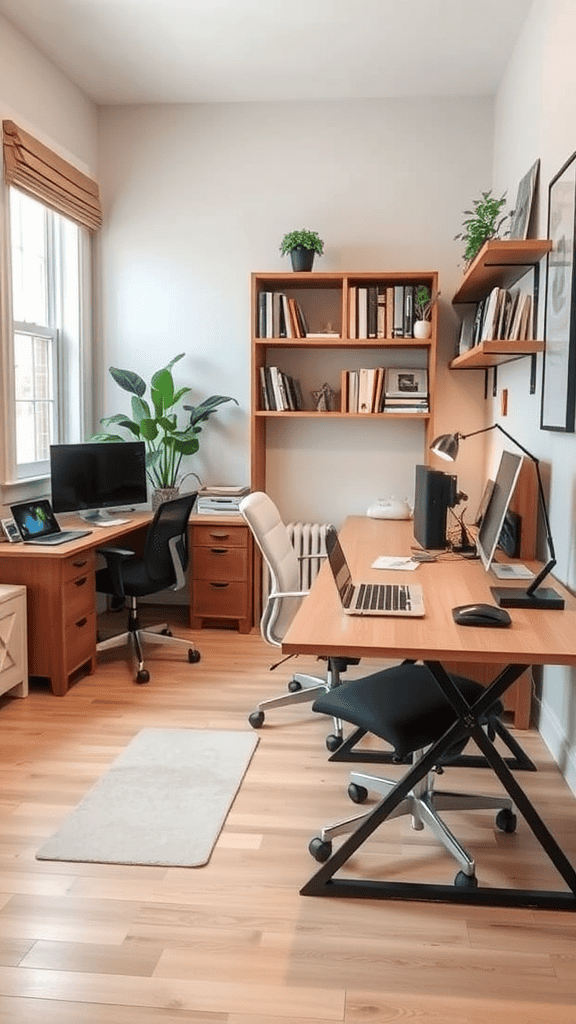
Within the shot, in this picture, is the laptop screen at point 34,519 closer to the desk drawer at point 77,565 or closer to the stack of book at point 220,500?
the desk drawer at point 77,565

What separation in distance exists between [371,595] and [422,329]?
8.27 feet

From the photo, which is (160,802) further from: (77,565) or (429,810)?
(77,565)

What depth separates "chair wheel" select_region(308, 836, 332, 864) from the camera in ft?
8.03

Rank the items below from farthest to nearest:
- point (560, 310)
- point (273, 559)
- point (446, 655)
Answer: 1. point (273, 559)
2. point (560, 310)
3. point (446, 655)

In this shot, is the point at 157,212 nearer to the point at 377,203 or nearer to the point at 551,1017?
the point at 377,203

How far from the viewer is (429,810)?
8.34 feet

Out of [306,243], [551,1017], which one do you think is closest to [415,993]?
[551,1017]

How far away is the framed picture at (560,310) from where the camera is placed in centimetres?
297

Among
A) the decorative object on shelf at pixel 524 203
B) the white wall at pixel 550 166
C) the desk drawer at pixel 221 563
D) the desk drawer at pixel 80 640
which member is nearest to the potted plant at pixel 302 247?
the white wall at pixel 550 166

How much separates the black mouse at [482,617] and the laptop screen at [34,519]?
238cm

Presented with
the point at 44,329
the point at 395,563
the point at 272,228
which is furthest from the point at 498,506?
the point at 44,329

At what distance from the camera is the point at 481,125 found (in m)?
5.00

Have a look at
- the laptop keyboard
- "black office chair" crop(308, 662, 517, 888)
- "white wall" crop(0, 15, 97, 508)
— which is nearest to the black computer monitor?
"white wall" crop(0, 15, 97, 508)

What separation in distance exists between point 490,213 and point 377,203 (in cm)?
132
